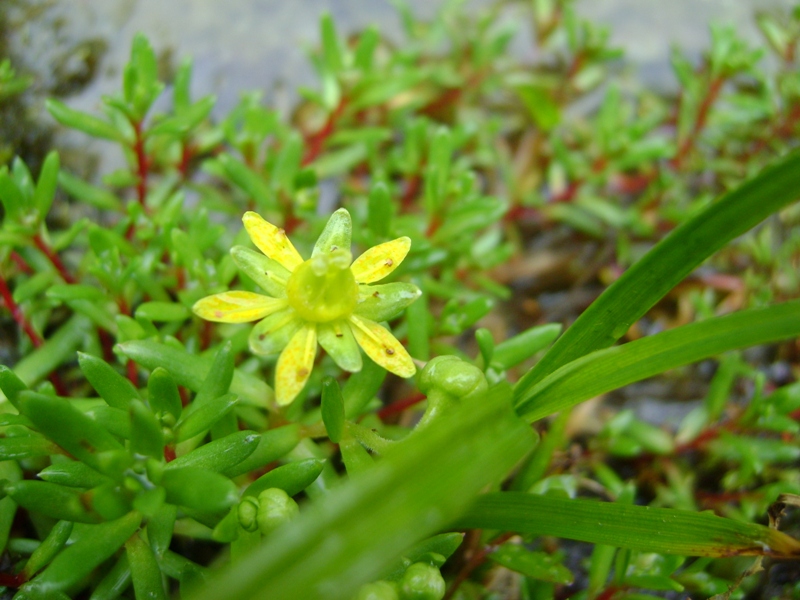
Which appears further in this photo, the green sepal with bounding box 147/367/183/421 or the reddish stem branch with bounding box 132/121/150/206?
the reddish stem branch with bounding box 132/121/150/206

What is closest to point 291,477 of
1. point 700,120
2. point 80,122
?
point 80,122

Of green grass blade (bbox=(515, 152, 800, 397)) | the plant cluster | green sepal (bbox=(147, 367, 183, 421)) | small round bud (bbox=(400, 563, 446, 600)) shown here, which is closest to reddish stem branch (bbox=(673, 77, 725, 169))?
the plant cluster

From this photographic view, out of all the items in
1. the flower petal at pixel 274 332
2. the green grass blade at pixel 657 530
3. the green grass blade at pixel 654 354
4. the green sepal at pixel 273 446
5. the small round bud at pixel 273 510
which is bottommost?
the green grass blade at pixel 657 530

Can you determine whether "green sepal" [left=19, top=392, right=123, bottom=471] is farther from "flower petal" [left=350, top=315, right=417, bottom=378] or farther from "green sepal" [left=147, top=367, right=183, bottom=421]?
"flower petal" [left=350, top=315, right=417, bottom=378]

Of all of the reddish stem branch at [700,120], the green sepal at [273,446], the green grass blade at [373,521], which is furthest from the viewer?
the reddish stem branch at [700,120]

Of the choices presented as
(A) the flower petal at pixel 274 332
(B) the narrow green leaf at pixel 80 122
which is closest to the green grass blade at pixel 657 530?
(A) the flower petal at pixel 274 332

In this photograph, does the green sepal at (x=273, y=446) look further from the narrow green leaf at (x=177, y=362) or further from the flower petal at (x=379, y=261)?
the flower petal at (x=379, y=261)
